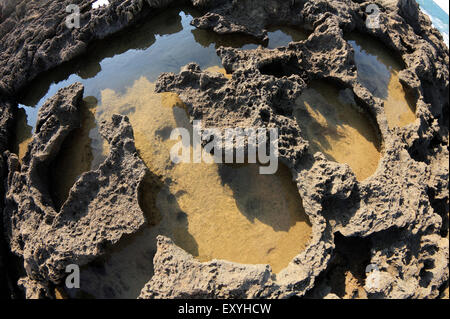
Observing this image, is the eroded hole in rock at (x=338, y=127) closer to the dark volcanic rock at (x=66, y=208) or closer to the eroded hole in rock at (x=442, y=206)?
the eroded hole in rock at (x=442, y=206)

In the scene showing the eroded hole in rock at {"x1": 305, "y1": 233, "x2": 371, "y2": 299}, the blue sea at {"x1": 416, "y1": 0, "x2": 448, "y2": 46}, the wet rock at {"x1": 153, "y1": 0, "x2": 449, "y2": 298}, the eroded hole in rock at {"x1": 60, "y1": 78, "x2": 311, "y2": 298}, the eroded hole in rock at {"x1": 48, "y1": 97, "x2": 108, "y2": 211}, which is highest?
the blue sea at {"x1": 416, "y1": 0, "x2": 448, "y2": 46}

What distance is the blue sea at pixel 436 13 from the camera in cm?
912

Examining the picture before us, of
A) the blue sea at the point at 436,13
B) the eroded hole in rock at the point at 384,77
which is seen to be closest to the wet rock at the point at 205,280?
the eroded hole in rock at the point at 384,77

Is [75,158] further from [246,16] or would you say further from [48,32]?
[246,16]

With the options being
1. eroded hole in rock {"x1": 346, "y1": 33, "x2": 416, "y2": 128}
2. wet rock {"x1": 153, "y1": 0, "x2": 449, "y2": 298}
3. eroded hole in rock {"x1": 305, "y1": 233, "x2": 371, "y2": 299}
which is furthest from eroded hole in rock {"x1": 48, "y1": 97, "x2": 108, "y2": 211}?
eroded hole in rock {"x1": 346, "y1": 33, "x2": 416, "y2": 128}

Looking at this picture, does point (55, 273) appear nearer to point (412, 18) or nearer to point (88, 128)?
point (88, 128)

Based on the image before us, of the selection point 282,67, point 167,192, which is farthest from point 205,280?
point 282,67

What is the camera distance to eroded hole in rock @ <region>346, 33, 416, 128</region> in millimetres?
6117

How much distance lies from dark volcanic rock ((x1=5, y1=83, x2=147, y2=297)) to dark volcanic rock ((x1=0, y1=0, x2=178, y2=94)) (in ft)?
5.89

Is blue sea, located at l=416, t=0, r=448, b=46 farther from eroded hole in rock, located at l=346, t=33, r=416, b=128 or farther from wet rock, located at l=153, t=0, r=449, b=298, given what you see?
eroded hole in rock, located at l=346, t=33, r=416, b=128

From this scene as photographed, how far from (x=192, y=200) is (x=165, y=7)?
4.75 meters

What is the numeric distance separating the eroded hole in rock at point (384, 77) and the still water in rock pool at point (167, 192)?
9.65 ft

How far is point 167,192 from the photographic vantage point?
487 centimetres

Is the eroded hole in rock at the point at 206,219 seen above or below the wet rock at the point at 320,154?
below
